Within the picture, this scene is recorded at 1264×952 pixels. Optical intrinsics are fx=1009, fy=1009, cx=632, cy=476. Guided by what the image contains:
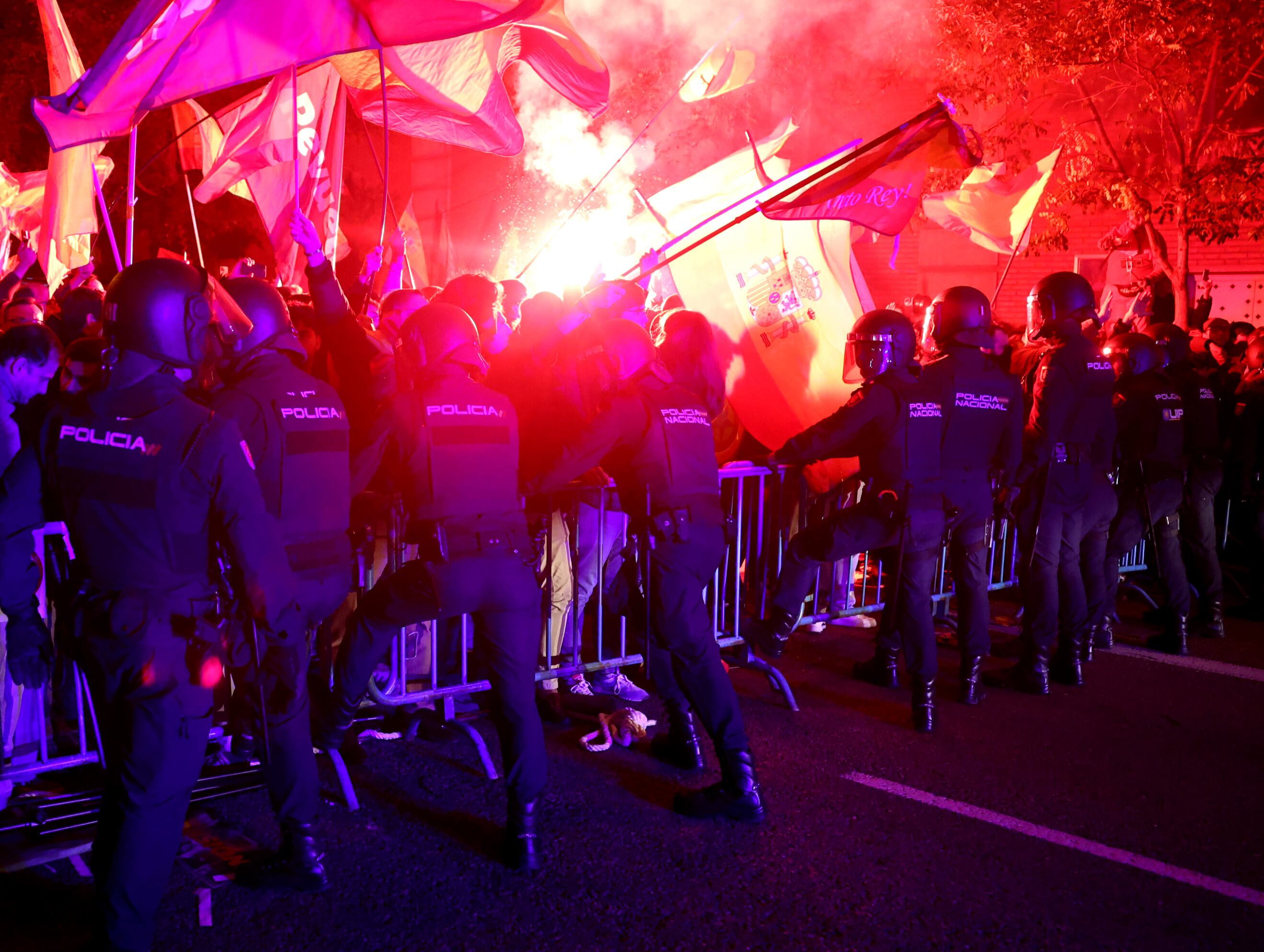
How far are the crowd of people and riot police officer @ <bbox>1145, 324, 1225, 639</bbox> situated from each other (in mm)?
27

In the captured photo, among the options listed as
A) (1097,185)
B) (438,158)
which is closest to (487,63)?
(1097,185)

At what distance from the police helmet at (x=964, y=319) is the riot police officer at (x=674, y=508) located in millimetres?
1917

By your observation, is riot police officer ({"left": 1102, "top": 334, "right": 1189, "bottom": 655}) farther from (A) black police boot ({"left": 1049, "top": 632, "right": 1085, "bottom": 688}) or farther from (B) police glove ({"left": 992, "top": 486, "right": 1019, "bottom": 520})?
(B) police glove ({"left": 992, "top": 486, "right": 1019, "bottom": 520})

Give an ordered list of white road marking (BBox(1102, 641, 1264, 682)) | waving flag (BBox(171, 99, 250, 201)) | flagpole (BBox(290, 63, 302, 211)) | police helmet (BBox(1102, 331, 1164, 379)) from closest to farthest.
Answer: flagpole (BBox(290, 63, 302, 211)) < white road marking (BBox(1102, 641, 1264, 682)) < police helmet (BBox(1102, 331, 1164, 379)) < waving flag (BBox(171, 99, 250, 201))

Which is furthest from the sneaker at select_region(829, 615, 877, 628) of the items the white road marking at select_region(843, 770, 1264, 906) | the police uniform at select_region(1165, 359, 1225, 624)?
the white road marking at select_region(843, 770, 1264, 906)

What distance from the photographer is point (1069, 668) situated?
21.3 feet

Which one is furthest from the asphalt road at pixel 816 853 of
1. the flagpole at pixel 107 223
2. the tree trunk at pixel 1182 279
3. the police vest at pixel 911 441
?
the tree trunk at pixel 1182 279

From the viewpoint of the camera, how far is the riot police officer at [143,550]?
9.96 feet

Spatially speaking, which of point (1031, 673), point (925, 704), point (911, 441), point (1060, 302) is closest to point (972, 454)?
point (911, 441)

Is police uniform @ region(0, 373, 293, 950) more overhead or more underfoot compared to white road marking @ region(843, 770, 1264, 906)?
more overhead

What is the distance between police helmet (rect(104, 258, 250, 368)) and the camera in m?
3.10

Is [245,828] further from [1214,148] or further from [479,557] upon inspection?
[1214,148]

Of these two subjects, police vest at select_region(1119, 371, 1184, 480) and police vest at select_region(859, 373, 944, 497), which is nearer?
police vest at select_region(859, 373, 944, 497)

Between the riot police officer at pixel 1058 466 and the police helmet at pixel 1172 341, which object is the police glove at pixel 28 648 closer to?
the riot police officer at pixel 1058 466
